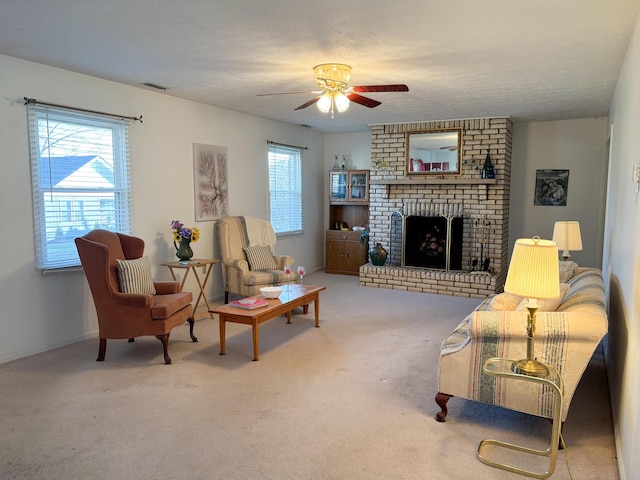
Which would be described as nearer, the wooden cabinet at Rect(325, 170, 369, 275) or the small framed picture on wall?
the small framed picture on wall

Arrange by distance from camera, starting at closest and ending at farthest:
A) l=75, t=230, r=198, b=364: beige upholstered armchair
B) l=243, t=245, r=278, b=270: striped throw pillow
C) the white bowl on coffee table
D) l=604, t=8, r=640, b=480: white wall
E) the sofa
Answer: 1. l=604, t=8, r=640, b=480: white wall
2. the sofa
3. l=75, t=230, r=198, b=364: beige upholstered armchair
4. the white bowl on coffee table
5. l=243, t=245, r=278, b=270: striped throw pillow

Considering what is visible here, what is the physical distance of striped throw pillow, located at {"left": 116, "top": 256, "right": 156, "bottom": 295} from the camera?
3.88 metres

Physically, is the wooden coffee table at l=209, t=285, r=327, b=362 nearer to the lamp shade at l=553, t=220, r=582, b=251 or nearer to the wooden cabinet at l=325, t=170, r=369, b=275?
the lamp shade at l=553, t=220, r=582, b=251

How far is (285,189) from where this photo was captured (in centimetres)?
734

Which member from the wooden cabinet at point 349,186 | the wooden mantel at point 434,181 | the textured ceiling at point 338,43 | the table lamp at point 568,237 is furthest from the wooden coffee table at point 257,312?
the wooden cabinet at point 349,186

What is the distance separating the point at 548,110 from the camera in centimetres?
584

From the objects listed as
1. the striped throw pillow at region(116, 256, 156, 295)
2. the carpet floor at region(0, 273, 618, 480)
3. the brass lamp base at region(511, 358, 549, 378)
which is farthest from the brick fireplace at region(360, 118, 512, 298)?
the brass lamp base at region(511, 358, 549, 378)

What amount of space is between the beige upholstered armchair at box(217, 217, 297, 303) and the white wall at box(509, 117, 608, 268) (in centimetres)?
359

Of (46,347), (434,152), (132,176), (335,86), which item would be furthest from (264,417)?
(434,152)

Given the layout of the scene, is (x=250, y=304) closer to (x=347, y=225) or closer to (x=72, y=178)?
(x=72, y=178)

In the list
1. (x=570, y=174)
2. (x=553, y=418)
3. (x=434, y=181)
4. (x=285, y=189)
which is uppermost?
(x=570, y=174)

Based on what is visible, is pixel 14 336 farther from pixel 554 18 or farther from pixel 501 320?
pixel 554 18

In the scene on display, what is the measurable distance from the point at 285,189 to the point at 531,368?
5.45m

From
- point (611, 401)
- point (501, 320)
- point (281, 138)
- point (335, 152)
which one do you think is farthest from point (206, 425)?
point (335, 152)
